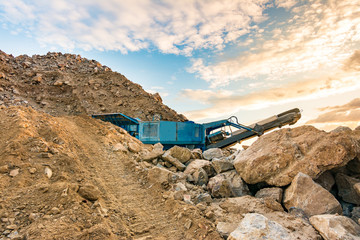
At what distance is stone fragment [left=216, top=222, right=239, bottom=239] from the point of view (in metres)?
3.59

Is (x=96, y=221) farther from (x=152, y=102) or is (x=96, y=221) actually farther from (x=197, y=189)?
(x=152, y=102)

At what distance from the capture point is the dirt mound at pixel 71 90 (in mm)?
20484

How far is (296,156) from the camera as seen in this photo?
5.06 metres

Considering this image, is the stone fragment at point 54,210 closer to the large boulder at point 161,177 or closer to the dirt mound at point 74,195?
the dirt mound at point 74,195

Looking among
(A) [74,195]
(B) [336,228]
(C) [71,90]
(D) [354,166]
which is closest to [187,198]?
(A) [74,195]

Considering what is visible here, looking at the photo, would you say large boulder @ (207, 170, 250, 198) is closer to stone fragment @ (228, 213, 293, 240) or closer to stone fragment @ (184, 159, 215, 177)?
stone fragment @ (184, 159, 215, 177)

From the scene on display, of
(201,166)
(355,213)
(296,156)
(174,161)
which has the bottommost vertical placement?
(355,213)

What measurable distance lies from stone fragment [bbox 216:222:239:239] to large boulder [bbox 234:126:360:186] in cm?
175

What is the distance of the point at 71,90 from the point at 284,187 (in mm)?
22138

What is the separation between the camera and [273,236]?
306cm

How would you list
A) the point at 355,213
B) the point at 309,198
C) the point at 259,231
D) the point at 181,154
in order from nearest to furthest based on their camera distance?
the point at 259,231 < the point at 309,198 < the point at 355,213 < the point at 181,154

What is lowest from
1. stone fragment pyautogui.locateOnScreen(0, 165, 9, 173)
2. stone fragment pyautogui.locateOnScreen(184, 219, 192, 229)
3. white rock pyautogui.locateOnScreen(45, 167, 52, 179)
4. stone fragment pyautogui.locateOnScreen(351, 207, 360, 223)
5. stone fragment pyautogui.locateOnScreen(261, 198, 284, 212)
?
stone fragment pyautogui.locateOnScreen(351, 207, 360, 223)

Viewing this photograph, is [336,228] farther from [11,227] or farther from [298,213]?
[11,227]

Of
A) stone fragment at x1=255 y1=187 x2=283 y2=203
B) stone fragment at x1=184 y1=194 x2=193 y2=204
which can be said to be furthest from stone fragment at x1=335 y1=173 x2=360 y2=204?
stone fragment at x1=184 y1=194 x2=193 y2=204
